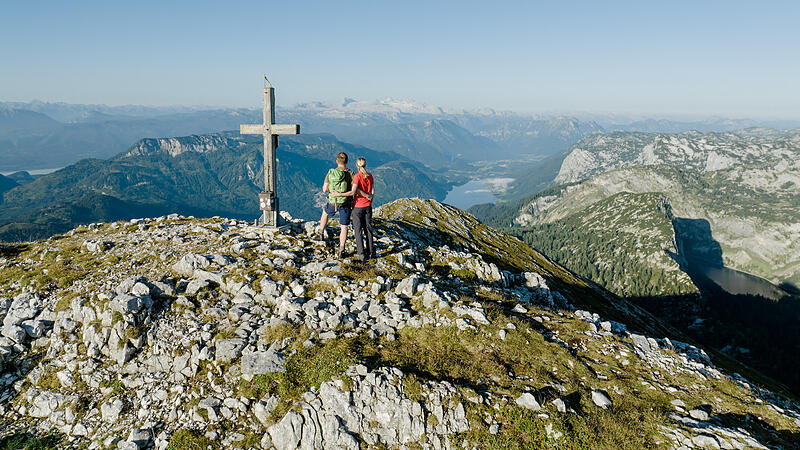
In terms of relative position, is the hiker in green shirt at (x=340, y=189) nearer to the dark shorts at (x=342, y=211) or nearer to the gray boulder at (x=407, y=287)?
the dark shorts at (x=342, y=211)

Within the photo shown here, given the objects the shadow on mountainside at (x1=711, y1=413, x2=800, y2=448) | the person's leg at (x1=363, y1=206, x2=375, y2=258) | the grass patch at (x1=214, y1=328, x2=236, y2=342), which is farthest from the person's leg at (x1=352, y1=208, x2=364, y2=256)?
the shadow on mountainside at (x1=711, y1=413, x2=800, y2=448)

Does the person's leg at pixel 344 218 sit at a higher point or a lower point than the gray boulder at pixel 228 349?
higher

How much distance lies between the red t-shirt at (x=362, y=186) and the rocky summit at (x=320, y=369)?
2.97 meters

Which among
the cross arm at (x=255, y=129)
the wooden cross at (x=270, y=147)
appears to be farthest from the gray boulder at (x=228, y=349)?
the cross arm at (x=255, y=129)

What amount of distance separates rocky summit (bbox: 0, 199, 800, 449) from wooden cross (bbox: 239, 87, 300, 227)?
12.9 feet

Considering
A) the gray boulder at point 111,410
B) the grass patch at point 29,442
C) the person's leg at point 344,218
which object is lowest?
the grass patch at point 29,442

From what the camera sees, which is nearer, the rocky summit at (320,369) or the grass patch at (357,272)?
the rocky summit at (320,369)

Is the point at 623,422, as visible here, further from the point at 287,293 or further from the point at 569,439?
the point at 287,293

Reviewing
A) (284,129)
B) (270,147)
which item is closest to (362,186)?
(284,129)

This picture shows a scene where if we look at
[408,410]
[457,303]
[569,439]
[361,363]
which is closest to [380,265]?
[457,303]

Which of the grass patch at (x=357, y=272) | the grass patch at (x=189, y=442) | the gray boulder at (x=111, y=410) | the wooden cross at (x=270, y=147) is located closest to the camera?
the grass patch at (x=189, y=442)

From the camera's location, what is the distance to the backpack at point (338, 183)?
1681 centimetres

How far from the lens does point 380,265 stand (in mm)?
18484

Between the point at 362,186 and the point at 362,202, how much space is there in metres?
0.77
